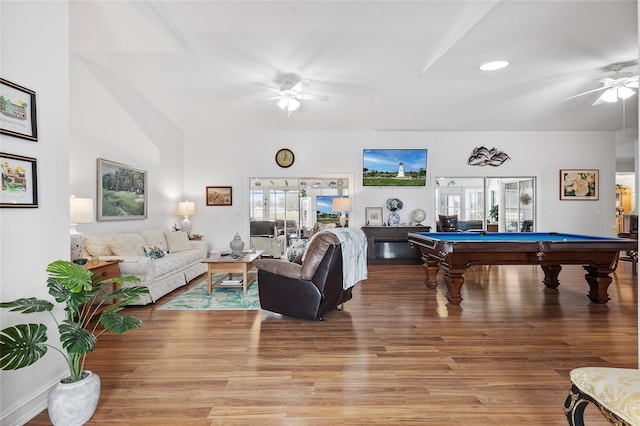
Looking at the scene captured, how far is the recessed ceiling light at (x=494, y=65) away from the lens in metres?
3.93

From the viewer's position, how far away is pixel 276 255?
7.82 m

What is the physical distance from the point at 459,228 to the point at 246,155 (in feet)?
17.4

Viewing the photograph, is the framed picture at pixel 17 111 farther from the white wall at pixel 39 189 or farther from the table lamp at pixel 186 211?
the table lamp at pixel 186 211

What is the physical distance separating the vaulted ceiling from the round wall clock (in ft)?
2.51

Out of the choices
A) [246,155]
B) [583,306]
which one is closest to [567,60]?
[583,306]

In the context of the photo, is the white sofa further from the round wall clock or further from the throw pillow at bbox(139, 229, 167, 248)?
the round wall clock

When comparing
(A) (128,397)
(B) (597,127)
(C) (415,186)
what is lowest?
(A) (128,397)

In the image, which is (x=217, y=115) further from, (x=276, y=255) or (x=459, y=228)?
(x=459, y=228)

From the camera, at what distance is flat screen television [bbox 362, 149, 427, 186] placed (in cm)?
681

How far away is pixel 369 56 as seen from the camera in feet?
13.3

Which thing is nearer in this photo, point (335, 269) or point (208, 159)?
point (335, 269)

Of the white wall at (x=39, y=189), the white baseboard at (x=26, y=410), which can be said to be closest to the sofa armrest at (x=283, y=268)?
the white wall at (x=39, y=189)

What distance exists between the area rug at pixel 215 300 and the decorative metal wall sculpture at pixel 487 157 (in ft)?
18.5

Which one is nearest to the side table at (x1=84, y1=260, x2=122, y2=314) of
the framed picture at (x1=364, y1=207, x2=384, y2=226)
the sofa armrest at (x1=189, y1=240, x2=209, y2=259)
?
the sofa armrest at (x1=189, y1=240, x2=209, y2=259)
